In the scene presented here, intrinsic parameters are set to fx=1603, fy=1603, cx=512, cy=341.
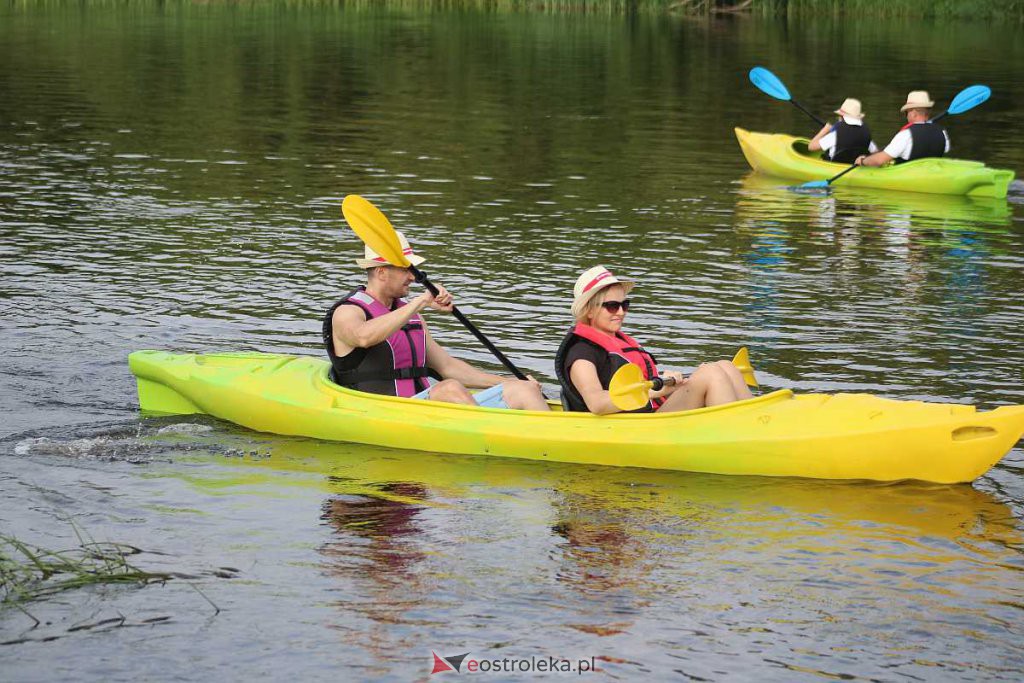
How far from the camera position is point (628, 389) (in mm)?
7008

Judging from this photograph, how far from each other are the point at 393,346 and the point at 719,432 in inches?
64.2

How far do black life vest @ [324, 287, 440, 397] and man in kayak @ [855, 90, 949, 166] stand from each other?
365 inches

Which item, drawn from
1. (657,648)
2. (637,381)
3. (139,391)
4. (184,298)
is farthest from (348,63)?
(657,648)

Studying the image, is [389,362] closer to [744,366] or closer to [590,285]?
[590,285]

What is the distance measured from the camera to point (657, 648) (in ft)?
17.8

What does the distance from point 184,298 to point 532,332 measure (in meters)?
2.56

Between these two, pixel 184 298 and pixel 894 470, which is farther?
pixel 184 298

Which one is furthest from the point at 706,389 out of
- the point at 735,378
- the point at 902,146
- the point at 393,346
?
the point at 902,146

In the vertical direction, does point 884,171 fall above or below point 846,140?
below

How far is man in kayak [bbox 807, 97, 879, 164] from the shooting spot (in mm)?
16547

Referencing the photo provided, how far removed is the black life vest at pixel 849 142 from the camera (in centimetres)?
1659

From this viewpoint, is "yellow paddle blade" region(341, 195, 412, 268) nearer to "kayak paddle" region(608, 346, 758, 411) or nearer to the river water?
the river water

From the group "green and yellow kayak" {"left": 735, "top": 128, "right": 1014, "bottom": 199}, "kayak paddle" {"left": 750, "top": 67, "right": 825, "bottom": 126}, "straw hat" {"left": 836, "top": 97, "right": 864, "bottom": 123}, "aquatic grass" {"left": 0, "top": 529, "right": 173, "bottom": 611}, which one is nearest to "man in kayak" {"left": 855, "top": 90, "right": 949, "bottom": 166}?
"green and yellow kayak" {"left": 735, "top": 128, "right": 1014, "bottom": 199}

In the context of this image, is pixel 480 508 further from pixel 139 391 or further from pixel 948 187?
pixel 948 187
